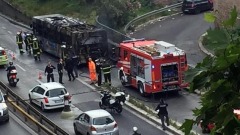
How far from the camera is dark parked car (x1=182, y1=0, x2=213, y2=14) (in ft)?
154

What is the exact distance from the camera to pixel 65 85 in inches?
1254

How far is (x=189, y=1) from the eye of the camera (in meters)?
46.8

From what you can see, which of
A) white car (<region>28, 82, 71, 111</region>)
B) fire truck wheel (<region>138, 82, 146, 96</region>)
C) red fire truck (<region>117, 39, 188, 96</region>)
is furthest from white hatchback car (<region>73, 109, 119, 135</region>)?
fire truck wheel (<region>138, 82, 146, 96</region>)

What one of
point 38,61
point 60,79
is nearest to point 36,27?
point 38,61

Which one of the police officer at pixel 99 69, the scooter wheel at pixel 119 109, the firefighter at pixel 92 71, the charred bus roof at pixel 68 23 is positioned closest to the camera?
the scooter wheel at pixel 119 109

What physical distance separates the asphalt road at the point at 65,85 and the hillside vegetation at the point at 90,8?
540 centimetres

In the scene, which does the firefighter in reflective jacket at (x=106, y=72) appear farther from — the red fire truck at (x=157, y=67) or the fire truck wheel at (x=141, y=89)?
the fire truck wheel at (x=141, y=89)

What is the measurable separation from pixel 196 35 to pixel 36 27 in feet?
33.9

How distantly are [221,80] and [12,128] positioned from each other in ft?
69.8

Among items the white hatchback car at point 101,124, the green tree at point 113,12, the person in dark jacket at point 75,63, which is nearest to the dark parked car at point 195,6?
the green tree at point 113,12

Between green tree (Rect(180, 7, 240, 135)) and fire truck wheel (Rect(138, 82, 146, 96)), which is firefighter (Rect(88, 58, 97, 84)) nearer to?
fire truck wheel (Rect(138, 82, 146, 96))

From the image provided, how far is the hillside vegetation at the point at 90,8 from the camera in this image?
4216cm

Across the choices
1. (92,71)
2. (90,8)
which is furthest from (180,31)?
(92,71)

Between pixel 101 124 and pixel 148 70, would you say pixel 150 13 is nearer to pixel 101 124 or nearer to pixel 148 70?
pixel 148 70
